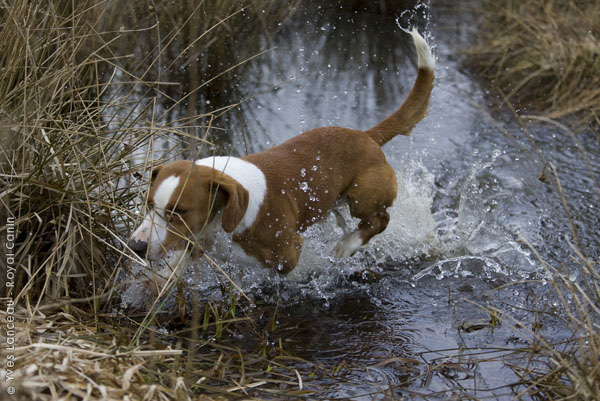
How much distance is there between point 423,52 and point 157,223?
7.54ft

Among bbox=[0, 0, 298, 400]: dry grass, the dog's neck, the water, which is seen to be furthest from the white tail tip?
bbox=[0, 0, 298, 400]: dry grass

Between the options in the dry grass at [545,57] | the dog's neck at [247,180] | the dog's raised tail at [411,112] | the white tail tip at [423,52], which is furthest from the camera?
the dry grass at [545,57]

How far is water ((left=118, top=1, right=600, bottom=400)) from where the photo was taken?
392 centimetres

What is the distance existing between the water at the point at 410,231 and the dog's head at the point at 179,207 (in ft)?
1.51

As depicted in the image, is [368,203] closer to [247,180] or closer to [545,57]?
[247,180]

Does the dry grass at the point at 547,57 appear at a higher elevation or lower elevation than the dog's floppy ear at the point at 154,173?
lower

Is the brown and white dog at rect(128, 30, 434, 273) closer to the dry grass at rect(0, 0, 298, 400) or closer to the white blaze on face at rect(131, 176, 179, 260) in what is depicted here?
the white blaze on face at rect(131, 176, 179, 260)

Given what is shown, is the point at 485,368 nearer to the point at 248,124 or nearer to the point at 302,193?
the point at 302,193

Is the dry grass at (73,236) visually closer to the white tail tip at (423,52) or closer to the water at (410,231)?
the water at (410,231)

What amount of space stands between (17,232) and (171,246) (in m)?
0.78

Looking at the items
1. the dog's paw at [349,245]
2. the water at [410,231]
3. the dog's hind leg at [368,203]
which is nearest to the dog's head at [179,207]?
the water at [410,231]

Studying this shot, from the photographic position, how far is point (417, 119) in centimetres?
505

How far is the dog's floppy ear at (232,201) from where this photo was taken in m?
3.84

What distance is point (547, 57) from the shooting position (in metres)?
8.74
